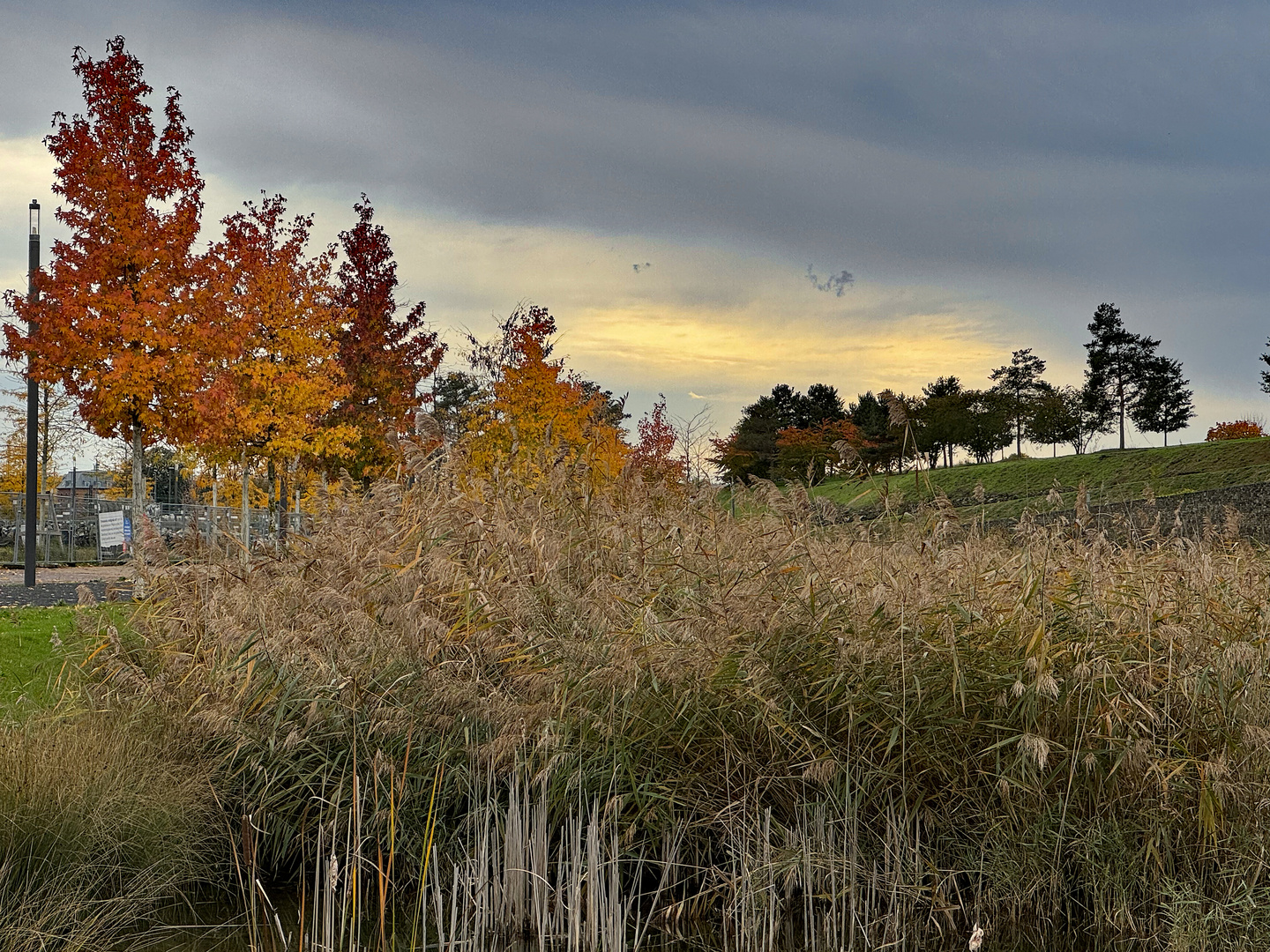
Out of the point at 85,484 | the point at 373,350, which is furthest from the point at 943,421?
the point at 85,484

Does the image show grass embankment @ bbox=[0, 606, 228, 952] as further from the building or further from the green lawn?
the building

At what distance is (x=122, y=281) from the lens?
15.8m

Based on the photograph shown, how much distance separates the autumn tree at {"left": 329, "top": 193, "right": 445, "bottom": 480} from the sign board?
6.86m

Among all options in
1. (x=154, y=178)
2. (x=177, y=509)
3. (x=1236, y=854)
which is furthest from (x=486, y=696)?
(x=177, y=509)

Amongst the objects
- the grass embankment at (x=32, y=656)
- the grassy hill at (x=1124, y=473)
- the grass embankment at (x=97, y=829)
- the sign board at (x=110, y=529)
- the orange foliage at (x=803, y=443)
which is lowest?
the grass embankment at (x=97, y=829)

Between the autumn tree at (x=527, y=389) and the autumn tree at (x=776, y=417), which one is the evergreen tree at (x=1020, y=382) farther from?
the autumn tree at (x=527, y=389)

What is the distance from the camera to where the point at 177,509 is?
32.5 meters

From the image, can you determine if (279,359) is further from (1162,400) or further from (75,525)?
(1162,400)

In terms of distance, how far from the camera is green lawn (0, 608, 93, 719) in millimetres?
6821

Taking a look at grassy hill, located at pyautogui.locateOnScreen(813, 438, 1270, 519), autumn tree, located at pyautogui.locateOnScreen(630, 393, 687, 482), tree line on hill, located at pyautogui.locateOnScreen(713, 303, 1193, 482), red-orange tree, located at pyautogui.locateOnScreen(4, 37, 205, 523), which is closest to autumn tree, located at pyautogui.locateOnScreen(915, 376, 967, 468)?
tree line on hill, located at pyautogui.locateOnScreen(713, 303, 1193, 482)

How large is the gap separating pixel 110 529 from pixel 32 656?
1856cm

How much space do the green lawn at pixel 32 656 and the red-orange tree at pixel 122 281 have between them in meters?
4.09

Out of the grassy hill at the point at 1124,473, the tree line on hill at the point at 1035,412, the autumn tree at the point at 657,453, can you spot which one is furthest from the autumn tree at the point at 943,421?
the autumn tree at the point at 657,453

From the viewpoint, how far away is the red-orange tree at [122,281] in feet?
49.5
